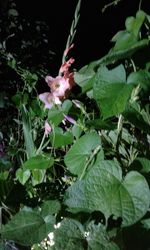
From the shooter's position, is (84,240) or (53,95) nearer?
(84,240)

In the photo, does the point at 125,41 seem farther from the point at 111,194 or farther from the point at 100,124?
the point at 111,194

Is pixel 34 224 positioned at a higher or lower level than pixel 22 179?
lower

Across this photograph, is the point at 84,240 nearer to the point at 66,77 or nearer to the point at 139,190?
the point at 139,190

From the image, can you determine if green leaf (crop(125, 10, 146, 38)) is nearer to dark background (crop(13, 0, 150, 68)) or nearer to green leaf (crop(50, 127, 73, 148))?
green leaf (crop(50, 127, 73, 148))

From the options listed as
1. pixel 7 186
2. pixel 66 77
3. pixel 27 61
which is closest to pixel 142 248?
pixel 7 186

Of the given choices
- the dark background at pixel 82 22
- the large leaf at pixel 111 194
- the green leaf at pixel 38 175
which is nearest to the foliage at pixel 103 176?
the large leaf at pixel 111 194
